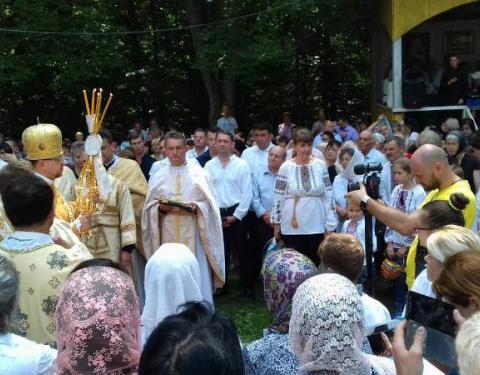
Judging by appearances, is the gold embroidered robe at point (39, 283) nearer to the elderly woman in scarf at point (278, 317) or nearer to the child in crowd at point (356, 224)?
the elderly woman in scarf at point (278, 317)

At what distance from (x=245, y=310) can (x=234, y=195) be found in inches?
49.1

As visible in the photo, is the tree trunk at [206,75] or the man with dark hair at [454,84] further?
the tree trunk at [206,75]

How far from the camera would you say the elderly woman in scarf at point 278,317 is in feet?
8.14

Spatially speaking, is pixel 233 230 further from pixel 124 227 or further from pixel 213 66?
pixel 213 66

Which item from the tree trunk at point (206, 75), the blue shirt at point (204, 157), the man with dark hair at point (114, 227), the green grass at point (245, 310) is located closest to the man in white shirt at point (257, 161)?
the green grass at point (245, 310)

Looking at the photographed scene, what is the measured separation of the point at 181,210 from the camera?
6.06 m

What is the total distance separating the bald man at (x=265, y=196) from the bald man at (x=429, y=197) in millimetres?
2925

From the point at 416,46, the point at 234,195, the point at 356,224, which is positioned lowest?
the point at 356,224

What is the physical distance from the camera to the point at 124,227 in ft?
18.2

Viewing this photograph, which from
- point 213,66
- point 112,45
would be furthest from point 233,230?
point 112,45

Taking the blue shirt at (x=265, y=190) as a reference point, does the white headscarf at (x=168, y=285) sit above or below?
above

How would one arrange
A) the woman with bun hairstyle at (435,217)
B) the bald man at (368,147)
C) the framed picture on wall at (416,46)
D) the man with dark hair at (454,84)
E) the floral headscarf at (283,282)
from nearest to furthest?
1. the floral headscarf at (283,282)
2. the woman with bun hairstyle at (435,217)
3. the bald man at (368,147)
4. the man with dark hair at (454,84)
5. the framed picture on wall at (416,46)

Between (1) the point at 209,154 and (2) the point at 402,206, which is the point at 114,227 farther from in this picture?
(1) the point at 209,154

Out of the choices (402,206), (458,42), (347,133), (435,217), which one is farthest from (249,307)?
(458,42)
